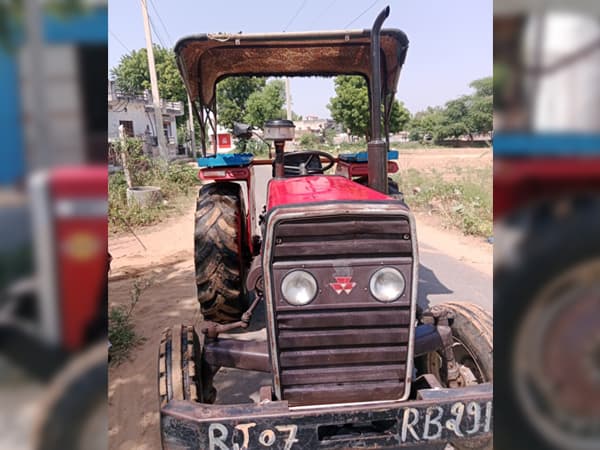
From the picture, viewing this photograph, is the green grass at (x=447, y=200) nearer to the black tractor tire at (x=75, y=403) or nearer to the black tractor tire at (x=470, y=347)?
the black tractor tire at (x=470, y=347)

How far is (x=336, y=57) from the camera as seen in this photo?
4.39 metres

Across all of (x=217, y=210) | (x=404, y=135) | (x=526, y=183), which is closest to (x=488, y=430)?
(x=526, y=183)

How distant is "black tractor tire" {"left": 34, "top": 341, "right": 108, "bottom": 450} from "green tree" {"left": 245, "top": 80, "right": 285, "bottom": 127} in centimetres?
3354

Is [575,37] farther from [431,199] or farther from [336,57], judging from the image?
[431,199]

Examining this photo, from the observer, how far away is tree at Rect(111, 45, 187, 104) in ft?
103

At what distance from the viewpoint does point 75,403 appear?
58cm

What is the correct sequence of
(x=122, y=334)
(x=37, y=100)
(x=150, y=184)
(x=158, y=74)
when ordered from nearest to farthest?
(x=37, y=100)
(x=122, y=334)
(x=150, y=184)
(x=158, y=74)

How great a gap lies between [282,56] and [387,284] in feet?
10.0

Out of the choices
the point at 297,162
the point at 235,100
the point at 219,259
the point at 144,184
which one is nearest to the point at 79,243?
the point at 219,259

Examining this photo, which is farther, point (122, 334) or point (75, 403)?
point (122, 334)

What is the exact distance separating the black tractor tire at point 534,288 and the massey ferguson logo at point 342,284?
126 centimetres

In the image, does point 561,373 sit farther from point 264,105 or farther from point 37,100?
point 264,105

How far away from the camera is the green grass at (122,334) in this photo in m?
3.62

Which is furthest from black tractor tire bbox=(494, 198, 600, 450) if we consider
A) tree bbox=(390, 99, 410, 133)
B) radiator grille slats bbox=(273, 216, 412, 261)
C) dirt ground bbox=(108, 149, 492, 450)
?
tree bbox=(390, 99, 410, 133)
